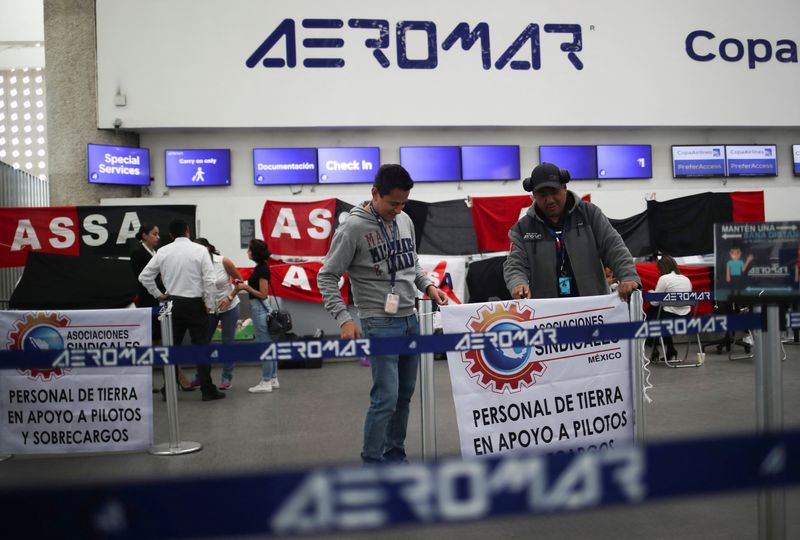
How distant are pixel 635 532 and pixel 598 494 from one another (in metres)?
2.34

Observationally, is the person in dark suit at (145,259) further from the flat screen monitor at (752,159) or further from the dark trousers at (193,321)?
the flat screen monitor at (752,159)

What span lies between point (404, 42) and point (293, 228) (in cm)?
458

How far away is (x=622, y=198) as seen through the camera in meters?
13.0

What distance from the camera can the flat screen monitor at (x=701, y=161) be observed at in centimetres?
1379

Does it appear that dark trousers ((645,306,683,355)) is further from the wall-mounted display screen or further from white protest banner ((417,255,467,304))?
the wall-mounted display screen

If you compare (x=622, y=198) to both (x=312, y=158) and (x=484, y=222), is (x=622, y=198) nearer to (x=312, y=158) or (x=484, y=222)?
(x=484, y=222)

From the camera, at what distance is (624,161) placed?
44.4 ft

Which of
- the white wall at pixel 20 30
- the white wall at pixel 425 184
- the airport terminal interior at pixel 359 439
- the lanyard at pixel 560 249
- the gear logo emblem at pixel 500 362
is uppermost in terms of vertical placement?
the white wall at pixel 20 30

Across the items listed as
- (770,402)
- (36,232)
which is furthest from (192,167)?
(770,402)

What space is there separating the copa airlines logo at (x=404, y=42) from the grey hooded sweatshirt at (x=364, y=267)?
9434mm

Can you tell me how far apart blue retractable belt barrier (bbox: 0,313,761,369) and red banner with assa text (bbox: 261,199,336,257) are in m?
8.29

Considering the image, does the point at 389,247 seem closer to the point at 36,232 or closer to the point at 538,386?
the point at 538,386

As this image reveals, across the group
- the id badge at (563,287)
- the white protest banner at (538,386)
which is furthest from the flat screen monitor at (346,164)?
the white protest banner at (538,386)

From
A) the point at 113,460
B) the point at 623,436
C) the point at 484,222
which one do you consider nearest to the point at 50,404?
the point at 113,460
